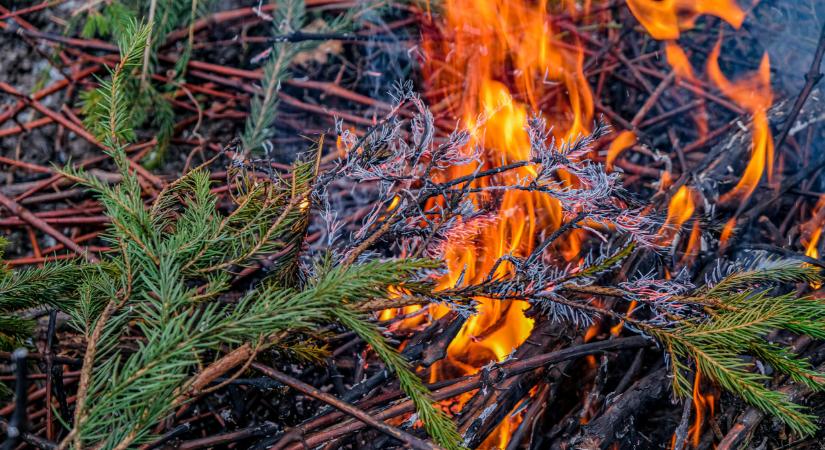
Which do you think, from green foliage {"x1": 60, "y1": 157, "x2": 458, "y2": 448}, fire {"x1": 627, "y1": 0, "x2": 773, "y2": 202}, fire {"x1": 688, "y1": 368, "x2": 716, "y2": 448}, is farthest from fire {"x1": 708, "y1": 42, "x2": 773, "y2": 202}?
green foliage {"x1": 60, "y1": 157, "x2": 458, "y2": 448}

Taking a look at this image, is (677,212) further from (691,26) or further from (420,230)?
(691,26)

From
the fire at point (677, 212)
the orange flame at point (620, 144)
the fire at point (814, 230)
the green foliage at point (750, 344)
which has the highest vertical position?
the green foliage at point (750, 344)

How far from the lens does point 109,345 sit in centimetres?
99

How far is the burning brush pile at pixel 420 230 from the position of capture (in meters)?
1.03

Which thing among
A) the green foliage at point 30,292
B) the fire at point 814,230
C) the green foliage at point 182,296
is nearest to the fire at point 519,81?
the fire at point 814,230

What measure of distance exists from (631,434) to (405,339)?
56 centimetres

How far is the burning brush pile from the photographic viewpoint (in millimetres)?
1033

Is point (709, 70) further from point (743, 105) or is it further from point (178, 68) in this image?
point (178, 68)

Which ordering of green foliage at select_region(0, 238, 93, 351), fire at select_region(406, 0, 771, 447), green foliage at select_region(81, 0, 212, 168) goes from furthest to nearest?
1. green foliage at select_region(81, 0, 212, 168)
2. fire at select_region(406, 0, 771, 447)
3. green foliage at select_region(0, 238, 93, 351)

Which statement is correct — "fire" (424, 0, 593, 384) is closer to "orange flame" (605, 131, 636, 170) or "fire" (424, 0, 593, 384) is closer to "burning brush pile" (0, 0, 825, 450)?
"burning brush pile" (0, 0, 825, 450)

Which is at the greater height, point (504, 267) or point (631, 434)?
point (504, 267)

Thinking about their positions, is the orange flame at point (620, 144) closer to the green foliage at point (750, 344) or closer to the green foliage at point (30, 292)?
the green foliage at point (750, 344)

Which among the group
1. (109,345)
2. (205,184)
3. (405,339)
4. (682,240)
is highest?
(205,184)

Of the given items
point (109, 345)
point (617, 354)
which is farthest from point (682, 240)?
point (109, 345)
